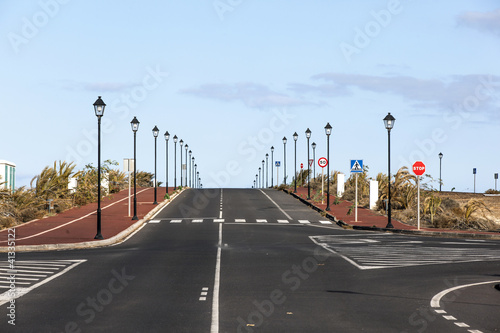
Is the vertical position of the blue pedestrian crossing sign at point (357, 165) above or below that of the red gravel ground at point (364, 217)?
above

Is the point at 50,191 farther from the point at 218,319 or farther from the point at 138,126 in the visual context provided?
the point at 218,319

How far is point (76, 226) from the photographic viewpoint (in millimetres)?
A: 35625

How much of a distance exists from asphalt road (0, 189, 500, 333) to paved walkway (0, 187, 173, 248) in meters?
2.63

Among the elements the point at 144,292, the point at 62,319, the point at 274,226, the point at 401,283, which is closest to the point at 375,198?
the point at 274,226

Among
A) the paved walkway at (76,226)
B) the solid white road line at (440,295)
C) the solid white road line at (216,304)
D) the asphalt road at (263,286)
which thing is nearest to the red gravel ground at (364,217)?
the asphalt road at (263,286)

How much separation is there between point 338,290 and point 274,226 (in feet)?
70.7

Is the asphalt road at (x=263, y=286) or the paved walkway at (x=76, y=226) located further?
the paved walkway at (x=76, y=226)

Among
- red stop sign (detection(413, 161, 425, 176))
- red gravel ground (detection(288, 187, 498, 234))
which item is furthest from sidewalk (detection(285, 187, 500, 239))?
red stop sign (detection(413, 161, 425, 176))

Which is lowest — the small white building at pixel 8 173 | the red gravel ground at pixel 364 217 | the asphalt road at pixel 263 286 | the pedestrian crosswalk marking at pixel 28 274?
the pedestrian crosswalk marking at pixel 28 274

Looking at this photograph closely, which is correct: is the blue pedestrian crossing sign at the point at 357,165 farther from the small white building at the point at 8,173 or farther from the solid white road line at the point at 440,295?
the solid white road line at the point at 440,295

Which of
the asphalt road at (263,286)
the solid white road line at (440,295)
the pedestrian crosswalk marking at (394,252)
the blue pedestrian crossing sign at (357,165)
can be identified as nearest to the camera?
the asphalt road at (263,286)

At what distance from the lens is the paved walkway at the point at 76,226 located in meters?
28.8

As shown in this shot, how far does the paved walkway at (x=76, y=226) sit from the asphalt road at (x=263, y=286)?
263 cm

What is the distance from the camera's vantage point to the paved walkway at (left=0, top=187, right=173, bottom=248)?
94.4ft
